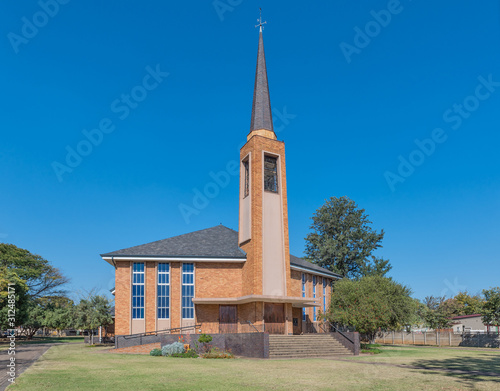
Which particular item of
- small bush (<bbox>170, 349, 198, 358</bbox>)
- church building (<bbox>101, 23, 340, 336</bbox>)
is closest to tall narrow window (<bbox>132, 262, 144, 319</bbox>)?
church building (<bbox>101, 23, 340, 336</bbox>)

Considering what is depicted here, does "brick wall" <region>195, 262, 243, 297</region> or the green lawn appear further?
"brick wall" <region>195, 262, 243, 297</region>

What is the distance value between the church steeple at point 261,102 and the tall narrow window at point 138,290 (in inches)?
555

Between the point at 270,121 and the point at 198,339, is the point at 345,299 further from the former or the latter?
the point at 270,121

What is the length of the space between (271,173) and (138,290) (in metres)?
13.5

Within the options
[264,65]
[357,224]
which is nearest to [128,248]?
[264,65]

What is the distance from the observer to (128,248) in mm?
34219

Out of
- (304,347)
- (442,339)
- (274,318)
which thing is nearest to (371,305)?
(304,347)

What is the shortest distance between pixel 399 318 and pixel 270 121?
18426 millimetres

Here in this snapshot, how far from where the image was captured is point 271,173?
35531 millimetres

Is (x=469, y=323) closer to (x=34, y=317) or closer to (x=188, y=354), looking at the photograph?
(x=188, y=354)

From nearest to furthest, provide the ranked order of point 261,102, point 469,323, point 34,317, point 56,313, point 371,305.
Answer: point 371,305
point 261,102
point 469,323
point 34,317
point 56,313

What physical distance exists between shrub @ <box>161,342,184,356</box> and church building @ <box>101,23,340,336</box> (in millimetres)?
7105

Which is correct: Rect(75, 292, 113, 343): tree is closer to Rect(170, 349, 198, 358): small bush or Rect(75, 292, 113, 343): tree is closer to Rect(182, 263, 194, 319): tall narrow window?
Rect(182, 263, 194, 319): tall narrow window

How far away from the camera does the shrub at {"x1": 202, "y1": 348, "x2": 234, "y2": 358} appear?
79.9ft
